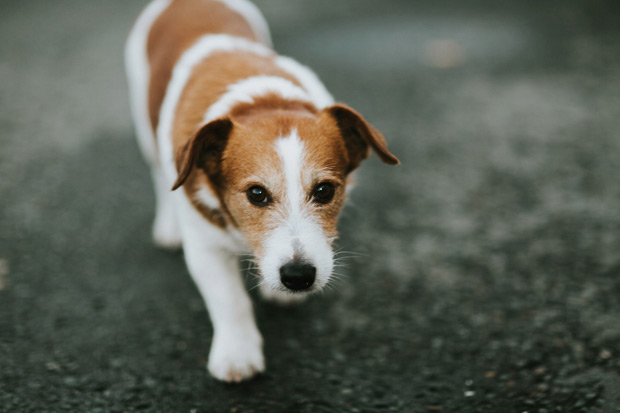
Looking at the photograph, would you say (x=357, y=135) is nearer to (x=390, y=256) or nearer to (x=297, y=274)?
(x=297, y=274)

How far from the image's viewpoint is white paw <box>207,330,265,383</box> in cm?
263

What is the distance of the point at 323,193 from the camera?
240cm

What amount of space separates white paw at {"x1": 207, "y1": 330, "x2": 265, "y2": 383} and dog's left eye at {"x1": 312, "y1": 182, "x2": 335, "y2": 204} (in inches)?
31.5

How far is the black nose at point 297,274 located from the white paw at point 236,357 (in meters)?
0.59

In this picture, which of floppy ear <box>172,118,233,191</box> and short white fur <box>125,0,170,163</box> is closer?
floppy ear <box>172,118,233,191</box>

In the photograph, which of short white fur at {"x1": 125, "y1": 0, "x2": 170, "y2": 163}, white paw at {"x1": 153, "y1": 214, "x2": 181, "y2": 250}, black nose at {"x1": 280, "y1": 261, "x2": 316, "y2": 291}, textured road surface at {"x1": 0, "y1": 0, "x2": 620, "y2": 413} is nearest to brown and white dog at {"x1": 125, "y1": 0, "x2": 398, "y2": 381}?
black nose at {"x1": 280, "y1": 261, "x2": 316, "y2": 291}

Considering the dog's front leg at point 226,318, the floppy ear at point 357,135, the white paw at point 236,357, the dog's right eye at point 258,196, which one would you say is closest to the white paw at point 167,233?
the dog's front leg at point 226,318

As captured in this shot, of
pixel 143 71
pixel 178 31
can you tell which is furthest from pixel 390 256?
pixel 143 71

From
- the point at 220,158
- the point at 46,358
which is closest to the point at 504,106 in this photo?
the point at 220,158

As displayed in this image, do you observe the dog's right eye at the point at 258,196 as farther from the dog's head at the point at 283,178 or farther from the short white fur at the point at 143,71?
the short white fur at the point at 143,71

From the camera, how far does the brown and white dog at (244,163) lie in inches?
89.9

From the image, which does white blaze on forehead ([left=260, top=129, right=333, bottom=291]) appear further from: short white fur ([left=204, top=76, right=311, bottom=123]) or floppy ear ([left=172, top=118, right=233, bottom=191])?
short white fur ([left=204, top=76, right=311, bottom=123])

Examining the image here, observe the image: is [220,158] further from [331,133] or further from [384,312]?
[384,312]

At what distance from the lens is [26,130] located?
498cm
